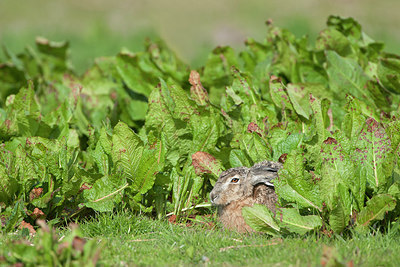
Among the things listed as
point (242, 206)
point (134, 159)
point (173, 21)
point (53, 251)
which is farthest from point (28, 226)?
point (173, 21)

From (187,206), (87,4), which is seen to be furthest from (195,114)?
(87,4)

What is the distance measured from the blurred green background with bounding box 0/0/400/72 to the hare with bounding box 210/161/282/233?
242 inches

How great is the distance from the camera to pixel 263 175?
4.55 meters

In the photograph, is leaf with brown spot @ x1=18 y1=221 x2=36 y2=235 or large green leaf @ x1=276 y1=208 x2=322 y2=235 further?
leaf with brown spot @ x1=18 y1=221 x2=36 y2=235

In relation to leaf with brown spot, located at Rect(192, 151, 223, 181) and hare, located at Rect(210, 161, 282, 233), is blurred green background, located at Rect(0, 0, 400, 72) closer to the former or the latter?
leaf with brown spot, located at Rect(192, 151, 223, 181)

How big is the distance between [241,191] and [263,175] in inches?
9.9

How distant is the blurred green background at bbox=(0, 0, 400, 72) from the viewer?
40.0 feet

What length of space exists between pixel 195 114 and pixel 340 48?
2.34 metres

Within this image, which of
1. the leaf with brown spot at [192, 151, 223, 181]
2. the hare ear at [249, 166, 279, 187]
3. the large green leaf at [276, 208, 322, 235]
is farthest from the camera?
the leaf with brown spot at [192, 151, 223, 181]

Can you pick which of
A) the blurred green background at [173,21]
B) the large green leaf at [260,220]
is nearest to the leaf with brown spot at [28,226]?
the large green leaf at [260,220]

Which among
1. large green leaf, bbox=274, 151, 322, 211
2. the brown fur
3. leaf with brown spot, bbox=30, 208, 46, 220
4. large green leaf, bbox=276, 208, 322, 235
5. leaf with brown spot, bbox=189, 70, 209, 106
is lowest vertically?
leaf with brown spot, bbox=30, 208, 46, 220

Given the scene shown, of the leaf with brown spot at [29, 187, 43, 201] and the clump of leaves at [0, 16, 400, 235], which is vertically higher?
the clump of leaves at [0, 16, 400, 235]

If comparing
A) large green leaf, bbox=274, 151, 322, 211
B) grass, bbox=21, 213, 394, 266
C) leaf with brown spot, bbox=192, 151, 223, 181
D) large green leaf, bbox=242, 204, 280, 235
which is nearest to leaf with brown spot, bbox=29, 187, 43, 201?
grass, bbox=21, 213, 394, 266

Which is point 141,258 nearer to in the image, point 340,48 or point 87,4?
point 340,48
